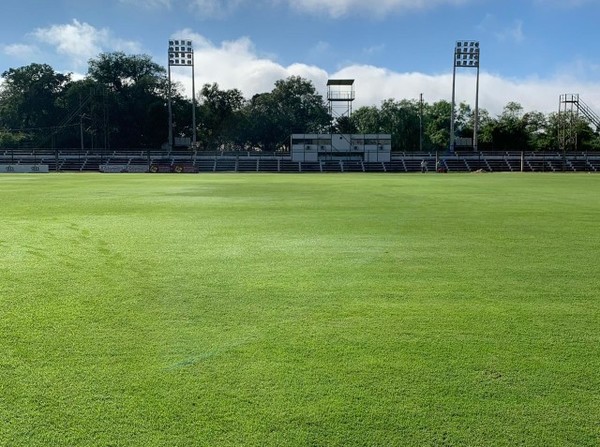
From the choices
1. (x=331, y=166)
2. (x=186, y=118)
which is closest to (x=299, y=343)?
(x=331, y=166)

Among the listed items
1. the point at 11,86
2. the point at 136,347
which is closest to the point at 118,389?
the point at 136,347

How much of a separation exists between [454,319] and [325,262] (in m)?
2.61

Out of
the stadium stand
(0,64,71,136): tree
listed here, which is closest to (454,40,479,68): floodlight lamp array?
the stadium stand

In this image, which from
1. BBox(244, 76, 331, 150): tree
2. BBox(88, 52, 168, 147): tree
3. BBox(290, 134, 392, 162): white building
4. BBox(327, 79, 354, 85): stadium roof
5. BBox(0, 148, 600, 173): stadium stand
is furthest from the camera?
BBox(244, 76, 331, 150): tree

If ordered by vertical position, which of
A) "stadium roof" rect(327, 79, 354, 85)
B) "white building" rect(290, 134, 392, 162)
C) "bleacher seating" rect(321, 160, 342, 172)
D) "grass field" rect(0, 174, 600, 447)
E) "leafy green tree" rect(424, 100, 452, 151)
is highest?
"stadium roof" rect(327, 79, 354, 85)

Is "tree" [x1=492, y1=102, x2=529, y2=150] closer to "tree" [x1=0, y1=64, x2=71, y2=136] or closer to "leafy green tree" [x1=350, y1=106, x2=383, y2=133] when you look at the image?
"leafy green tree" [x1=350, y1=106, x2=383, y2=133]

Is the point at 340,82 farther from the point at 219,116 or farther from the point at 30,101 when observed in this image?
the point at 30,101

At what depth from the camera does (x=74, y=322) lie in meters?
4.29

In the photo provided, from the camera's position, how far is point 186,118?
8944cm

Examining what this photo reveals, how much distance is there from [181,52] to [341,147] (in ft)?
84.1

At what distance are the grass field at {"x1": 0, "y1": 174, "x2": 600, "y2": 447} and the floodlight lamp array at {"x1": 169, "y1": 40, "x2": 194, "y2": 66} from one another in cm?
6909

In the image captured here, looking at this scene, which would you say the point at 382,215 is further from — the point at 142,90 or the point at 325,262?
the point at 142,90

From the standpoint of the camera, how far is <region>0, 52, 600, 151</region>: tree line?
3396 inches

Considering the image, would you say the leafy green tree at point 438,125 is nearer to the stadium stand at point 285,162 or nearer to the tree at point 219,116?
the stadium stand at point 285,162
